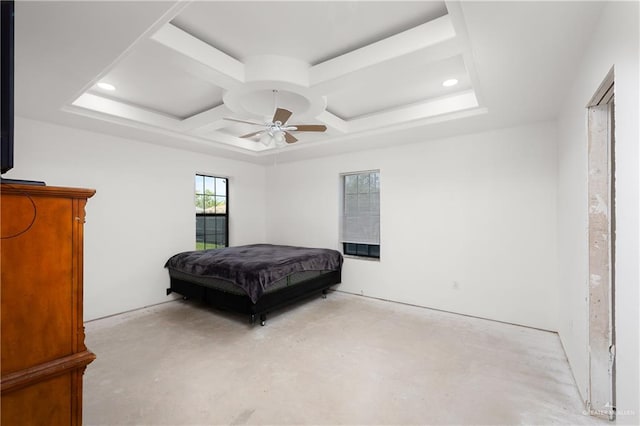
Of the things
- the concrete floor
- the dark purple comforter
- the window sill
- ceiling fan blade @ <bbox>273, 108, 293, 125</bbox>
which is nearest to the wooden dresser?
the concrete floor

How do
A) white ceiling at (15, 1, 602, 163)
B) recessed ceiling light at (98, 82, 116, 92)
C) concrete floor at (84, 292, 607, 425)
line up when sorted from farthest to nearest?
recessed ceiling light at (98, 82, 116, 92) → concrete floor at (84, 292, 607, 425) → white ceiling at (15, 1, 602, 163)

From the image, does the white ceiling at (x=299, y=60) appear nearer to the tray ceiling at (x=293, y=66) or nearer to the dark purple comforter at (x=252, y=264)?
the tray ceiling at (x=293, y=66)

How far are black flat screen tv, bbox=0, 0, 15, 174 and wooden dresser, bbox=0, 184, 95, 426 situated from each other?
0.18 m

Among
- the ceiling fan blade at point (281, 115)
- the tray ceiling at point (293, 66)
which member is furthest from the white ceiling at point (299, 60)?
the ceiling fan blade at point (281, 115)

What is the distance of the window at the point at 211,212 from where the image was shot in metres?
5.19

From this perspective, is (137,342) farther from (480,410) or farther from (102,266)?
(480,410)

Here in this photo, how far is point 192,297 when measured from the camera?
4.11m

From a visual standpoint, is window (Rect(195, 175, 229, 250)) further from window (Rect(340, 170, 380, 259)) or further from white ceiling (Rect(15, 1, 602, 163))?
window (Rect(340, 170, 380, 259))

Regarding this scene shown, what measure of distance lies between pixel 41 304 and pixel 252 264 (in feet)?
7.92

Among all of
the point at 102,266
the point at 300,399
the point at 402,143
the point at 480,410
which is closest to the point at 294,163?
the point at 402,143

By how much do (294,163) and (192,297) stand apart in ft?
10.0

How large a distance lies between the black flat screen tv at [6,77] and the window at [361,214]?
423 cm

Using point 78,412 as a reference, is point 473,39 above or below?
above

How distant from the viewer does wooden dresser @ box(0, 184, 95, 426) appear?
1187 millimetres
